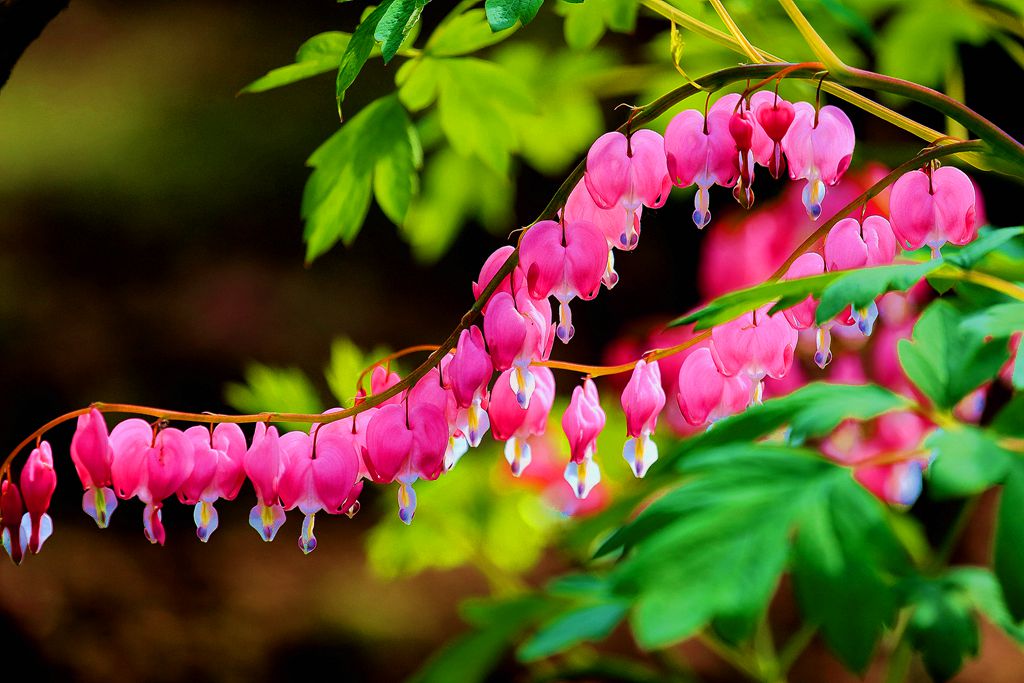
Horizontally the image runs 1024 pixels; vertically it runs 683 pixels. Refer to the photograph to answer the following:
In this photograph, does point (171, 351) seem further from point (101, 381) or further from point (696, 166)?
point (696, 166)

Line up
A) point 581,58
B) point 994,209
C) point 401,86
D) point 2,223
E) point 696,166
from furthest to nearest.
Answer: point 2,223
point 994,209
point 581,58
point 401,86
point 696,166

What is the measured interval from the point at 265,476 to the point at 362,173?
388mm

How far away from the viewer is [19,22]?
79 cm

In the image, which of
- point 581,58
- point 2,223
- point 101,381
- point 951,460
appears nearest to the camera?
point 951,460

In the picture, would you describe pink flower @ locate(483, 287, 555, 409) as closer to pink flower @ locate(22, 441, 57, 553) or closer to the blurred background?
pink flower @ locate(22, 441, 57, 553)

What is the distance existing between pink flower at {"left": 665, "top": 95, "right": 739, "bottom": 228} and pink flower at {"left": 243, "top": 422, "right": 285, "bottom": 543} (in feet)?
1.17

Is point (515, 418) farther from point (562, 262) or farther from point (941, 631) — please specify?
point (941, 631)

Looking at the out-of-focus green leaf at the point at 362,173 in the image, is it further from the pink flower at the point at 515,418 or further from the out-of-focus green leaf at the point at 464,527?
the out-of-focus green leaf at the point at 464,527

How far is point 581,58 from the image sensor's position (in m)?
1.79

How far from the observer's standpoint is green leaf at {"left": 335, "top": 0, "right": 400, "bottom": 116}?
673 millimetres

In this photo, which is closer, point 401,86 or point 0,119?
point 401,86

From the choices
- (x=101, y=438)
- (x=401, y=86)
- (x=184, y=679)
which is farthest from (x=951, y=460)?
(x=184, y=679)

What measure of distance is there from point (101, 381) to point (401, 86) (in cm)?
239

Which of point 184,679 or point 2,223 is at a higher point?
point 2,223
